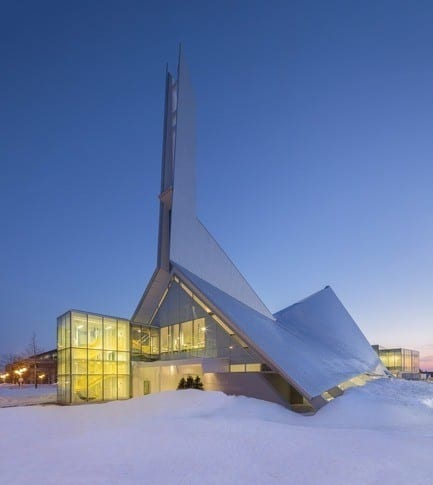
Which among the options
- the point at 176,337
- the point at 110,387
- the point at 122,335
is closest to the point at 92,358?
the point at 110,387

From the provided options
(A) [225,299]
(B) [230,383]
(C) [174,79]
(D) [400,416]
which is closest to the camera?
(D) [400,416]

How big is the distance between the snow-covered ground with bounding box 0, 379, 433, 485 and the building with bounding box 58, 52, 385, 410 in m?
2.88

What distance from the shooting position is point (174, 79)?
27.2 m

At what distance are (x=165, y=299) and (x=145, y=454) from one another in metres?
16.4

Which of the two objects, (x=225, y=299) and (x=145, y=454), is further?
(x=225, y=299)

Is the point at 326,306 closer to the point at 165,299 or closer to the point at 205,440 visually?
the point at 165,299

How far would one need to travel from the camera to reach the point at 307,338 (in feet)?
81.5

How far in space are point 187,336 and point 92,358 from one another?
17.2 feet

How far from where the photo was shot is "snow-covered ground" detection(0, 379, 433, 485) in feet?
23.2

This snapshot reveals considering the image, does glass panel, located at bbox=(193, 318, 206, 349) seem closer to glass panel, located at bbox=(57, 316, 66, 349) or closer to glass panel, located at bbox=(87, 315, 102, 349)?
glass panel, located at bbox=(87, 315, 102, 349)

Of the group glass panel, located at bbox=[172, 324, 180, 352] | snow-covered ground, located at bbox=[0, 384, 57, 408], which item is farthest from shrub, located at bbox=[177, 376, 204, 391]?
snow-covered ground, located at bbox=[0, 384, 57, 408]

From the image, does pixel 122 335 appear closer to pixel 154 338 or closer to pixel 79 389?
pixel 154 338

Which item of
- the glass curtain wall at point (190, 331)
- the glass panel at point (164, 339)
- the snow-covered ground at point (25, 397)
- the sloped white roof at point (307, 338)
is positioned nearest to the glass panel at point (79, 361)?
the snow-covered ground at point (25, 397)

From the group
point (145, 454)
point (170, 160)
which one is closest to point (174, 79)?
point (170, 160)
